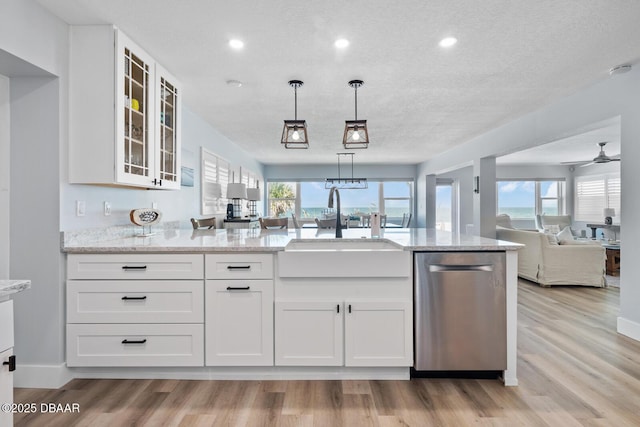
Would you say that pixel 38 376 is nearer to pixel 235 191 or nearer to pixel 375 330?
pixel 375 330

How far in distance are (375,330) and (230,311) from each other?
935mm

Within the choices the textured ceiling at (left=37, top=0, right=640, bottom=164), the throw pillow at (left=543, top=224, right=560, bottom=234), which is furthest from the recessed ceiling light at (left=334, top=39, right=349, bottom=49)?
the throw pillow at (left=543, top=224, right=560, bottom=234)

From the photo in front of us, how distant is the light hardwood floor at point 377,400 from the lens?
73.5 inches

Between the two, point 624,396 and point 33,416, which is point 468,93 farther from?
point 33,416

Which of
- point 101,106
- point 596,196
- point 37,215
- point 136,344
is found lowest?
point 136,344

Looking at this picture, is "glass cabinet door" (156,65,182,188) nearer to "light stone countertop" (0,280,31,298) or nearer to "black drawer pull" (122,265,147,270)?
"black drawer pull" (122,265,147,270)

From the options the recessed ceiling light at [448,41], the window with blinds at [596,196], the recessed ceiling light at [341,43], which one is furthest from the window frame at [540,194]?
the recessed ceiling light at [341,43]

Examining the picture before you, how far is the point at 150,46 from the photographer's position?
8.70 ft

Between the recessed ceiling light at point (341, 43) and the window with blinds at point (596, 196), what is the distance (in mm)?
9066

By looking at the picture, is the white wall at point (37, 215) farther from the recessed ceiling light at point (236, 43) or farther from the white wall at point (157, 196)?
the recessed ceiling light at point (236, 43)

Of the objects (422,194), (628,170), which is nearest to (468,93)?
(628,170)

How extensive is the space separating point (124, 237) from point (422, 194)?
8179 mm

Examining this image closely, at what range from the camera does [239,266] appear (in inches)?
88.9

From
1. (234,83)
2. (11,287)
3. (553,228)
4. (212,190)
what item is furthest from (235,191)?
(553,228)
